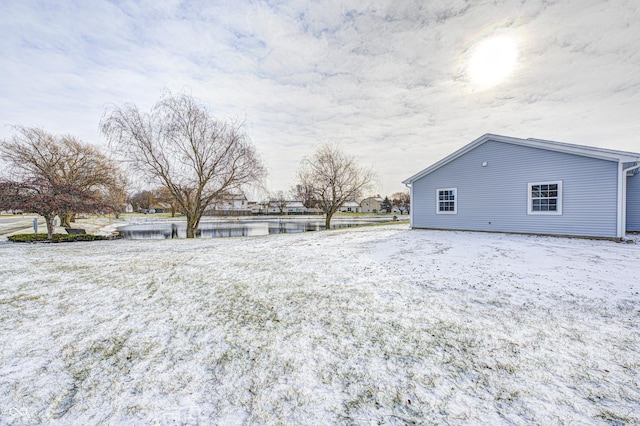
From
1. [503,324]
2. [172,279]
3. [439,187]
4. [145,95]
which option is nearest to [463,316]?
[503,324]

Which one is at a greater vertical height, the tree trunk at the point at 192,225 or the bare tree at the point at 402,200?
the bare tree at the point at 402,200

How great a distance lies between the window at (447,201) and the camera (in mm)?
12808

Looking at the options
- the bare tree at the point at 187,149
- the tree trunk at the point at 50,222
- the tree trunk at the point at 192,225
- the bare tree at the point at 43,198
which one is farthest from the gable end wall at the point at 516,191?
the tree trunk at the point at 50,222

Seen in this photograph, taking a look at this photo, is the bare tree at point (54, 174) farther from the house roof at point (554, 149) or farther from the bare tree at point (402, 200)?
the bare tree at point (402, 200)

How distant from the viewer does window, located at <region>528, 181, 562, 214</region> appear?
999 centimetres

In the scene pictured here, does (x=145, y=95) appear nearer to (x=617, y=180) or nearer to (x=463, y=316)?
(x=463, y=316)

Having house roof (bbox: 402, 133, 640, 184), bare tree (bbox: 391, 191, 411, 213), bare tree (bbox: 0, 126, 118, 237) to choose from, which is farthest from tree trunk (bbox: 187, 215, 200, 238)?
bare tree (bbox: 391, 191, 411, 213)

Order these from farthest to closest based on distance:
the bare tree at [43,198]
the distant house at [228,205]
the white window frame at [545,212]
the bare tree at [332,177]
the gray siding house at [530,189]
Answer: the bare tree at [332,177]
the distant house at [228,205]
the bare tree at [43,198]
the white window frame at [545,212]
the gray siding house at [530,189]

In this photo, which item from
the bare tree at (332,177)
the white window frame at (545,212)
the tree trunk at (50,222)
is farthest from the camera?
the bare tree at (332,177)

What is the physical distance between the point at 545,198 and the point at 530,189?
622mm

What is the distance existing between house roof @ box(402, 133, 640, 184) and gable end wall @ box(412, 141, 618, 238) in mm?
204

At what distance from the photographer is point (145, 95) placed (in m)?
13.3

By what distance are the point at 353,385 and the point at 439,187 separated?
13004 millimetres

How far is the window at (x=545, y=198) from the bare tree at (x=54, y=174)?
19.5 meters
